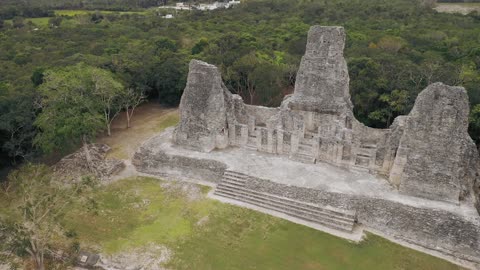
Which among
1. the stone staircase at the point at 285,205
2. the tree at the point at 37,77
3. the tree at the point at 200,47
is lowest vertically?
the stone staircase at the point at 285,205

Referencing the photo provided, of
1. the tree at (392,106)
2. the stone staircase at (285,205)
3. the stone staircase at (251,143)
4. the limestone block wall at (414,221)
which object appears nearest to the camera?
the limestone block wall at (414,221)

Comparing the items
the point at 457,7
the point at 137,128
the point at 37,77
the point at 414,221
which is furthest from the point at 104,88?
the point at 457,7

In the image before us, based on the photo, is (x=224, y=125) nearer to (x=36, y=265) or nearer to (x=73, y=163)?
(x=73, y=163)

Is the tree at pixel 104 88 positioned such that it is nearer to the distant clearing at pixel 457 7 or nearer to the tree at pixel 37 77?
the tree at pixel 37 77

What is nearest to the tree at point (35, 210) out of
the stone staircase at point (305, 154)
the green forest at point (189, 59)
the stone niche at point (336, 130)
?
the green forest at point (189, 59)

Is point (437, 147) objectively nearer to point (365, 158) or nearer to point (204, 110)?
point (365, 158)
